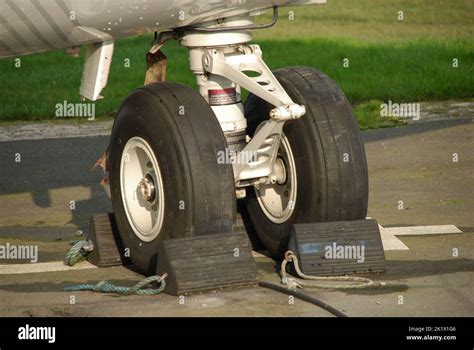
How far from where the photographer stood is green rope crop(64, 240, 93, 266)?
8602mm

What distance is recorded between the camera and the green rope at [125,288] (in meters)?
7.60

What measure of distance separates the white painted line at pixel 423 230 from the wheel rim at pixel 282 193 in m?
1.04

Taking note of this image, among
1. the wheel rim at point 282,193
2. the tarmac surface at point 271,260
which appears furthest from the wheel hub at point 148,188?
the wheel rim at point 282,193

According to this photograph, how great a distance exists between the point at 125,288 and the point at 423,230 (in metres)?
2.49

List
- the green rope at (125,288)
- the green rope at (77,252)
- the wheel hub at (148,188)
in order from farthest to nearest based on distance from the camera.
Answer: the green rope at (77,252), the wheel hub at (148,188), the green rope at (125,288)

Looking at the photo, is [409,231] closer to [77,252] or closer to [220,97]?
[220,97]

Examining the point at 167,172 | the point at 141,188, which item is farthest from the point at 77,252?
the point at 167,172

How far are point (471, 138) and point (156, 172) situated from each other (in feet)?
17.3

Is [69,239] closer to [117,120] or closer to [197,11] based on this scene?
[117,120]

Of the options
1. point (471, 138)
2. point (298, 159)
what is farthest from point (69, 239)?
point (471, 138)

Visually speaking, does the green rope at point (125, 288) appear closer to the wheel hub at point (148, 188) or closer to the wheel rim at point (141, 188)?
the wheel rim at point (141, 188)

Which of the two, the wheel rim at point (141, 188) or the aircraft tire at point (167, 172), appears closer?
the aircraft tire at point (167, 172)

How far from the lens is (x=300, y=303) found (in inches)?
293

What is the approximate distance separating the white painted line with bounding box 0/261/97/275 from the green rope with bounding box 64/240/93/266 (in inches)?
1.3
